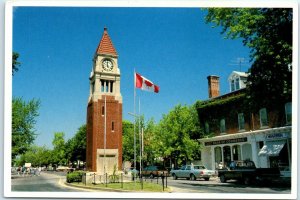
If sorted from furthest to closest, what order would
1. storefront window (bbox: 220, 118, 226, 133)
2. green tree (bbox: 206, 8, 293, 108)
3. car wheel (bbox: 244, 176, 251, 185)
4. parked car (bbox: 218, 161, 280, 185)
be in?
storefront window (bbox: 220, 118, 226, 133) < car wheel (bbox: 244, 176, 251, 185) < parked car (bbox: 218, 161, 280, 185) < green tree (bbox: 206, 8, 293, 108)

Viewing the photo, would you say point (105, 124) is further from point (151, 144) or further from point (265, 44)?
point (265, 44)

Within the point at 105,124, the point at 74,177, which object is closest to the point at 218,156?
the point at 105,124

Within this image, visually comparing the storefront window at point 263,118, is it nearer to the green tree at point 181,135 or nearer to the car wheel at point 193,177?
the car wheel at point 193,177

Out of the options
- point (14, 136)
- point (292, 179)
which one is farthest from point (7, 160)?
point (292, 179)

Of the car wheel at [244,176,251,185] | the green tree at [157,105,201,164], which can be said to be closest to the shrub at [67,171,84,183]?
the green tree at [157,105,201,164]

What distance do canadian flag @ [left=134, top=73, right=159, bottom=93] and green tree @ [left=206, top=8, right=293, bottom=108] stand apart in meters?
3.52

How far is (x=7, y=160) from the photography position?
11.4 m

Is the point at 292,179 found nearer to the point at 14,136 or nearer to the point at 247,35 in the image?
the point at 247,35

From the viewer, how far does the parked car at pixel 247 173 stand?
15573 millimetres

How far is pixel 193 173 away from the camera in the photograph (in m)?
22.6

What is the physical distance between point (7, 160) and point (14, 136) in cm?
730

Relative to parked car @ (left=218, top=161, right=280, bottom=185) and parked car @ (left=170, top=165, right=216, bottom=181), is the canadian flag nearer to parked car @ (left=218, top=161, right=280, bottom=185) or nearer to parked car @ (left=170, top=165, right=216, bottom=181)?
parked car @ (left=218, top=161, right=280, bottom=185)

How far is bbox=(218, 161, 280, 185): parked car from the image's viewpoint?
15.6 meters

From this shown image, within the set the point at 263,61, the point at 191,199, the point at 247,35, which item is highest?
the point at 247,35
